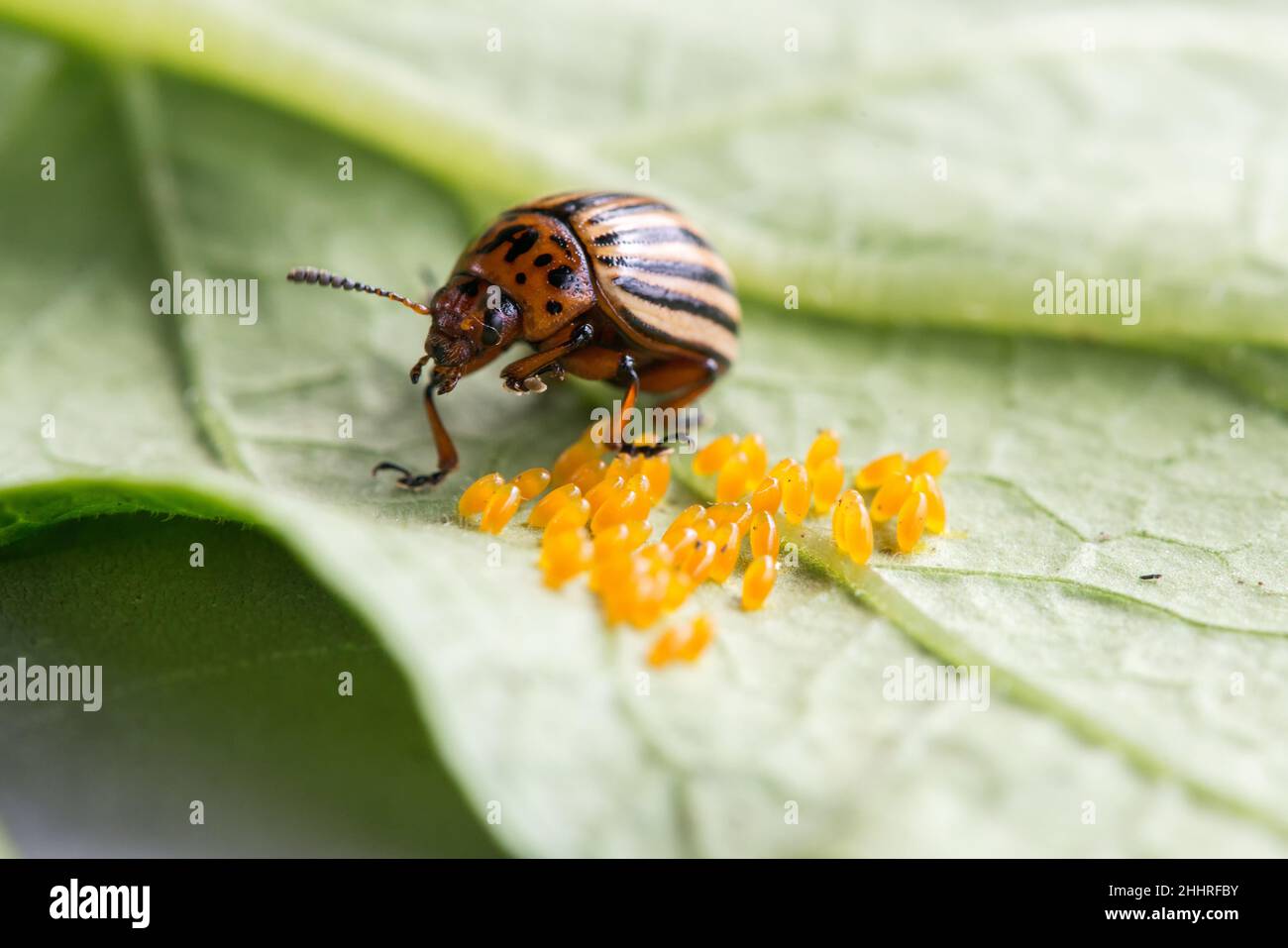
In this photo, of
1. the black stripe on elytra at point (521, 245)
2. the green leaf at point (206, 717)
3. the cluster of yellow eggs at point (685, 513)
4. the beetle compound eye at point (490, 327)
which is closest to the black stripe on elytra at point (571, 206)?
the black stripe on elytra at point (521, 245)

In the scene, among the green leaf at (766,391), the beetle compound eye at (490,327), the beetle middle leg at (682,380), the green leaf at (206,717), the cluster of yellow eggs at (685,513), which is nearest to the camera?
the green leaf at (766,391)

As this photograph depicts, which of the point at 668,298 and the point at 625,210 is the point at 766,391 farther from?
the point at 625,210

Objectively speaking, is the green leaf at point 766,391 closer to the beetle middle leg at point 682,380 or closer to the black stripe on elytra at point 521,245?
the beetle middle leg at point 682,380

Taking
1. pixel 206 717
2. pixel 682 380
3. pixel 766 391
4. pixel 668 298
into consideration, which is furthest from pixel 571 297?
pixel 206 717

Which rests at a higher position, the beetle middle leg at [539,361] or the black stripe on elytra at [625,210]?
the black stripe on elytra at [625,210]

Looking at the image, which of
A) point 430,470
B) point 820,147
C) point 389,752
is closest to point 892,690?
point 389,752

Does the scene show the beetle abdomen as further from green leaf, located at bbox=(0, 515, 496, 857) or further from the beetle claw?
green leaf, located at bbox=(0, 515, 496, 857)

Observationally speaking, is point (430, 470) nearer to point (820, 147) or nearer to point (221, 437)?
point (221, 437)
